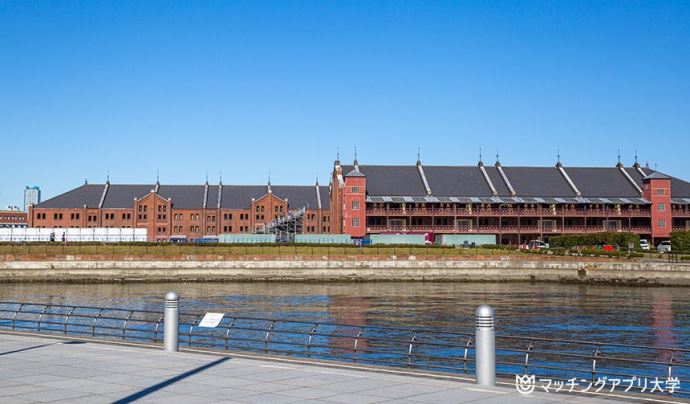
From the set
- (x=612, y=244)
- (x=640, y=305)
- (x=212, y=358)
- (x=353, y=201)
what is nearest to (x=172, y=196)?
(x=353, y=201)

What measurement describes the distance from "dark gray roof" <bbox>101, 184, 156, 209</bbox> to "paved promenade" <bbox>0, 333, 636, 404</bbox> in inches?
4546

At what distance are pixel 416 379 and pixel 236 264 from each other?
215ft

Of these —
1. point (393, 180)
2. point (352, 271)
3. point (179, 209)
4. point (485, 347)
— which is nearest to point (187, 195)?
point (179, 209)

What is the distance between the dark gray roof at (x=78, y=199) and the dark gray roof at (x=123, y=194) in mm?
1856

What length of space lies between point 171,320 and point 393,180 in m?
96.3

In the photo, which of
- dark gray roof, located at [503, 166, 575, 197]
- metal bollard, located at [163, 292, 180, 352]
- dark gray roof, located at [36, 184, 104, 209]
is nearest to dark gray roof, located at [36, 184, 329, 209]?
dark gray roof, located at [36, 184, 104, 209]

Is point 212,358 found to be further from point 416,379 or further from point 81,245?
point 81,245

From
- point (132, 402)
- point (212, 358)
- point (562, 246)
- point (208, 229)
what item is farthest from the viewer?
point (208, 229)

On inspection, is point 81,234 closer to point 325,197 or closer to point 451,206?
point 325,197

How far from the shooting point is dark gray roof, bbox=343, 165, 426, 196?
364 ft

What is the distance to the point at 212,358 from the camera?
719 inches

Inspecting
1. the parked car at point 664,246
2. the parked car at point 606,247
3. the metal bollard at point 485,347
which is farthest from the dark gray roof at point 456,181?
the metal bollard at point 485,347

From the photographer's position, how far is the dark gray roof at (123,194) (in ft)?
425

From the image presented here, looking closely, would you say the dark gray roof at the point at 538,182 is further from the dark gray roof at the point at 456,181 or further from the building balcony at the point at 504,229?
the building balcony at the point at 504,229
